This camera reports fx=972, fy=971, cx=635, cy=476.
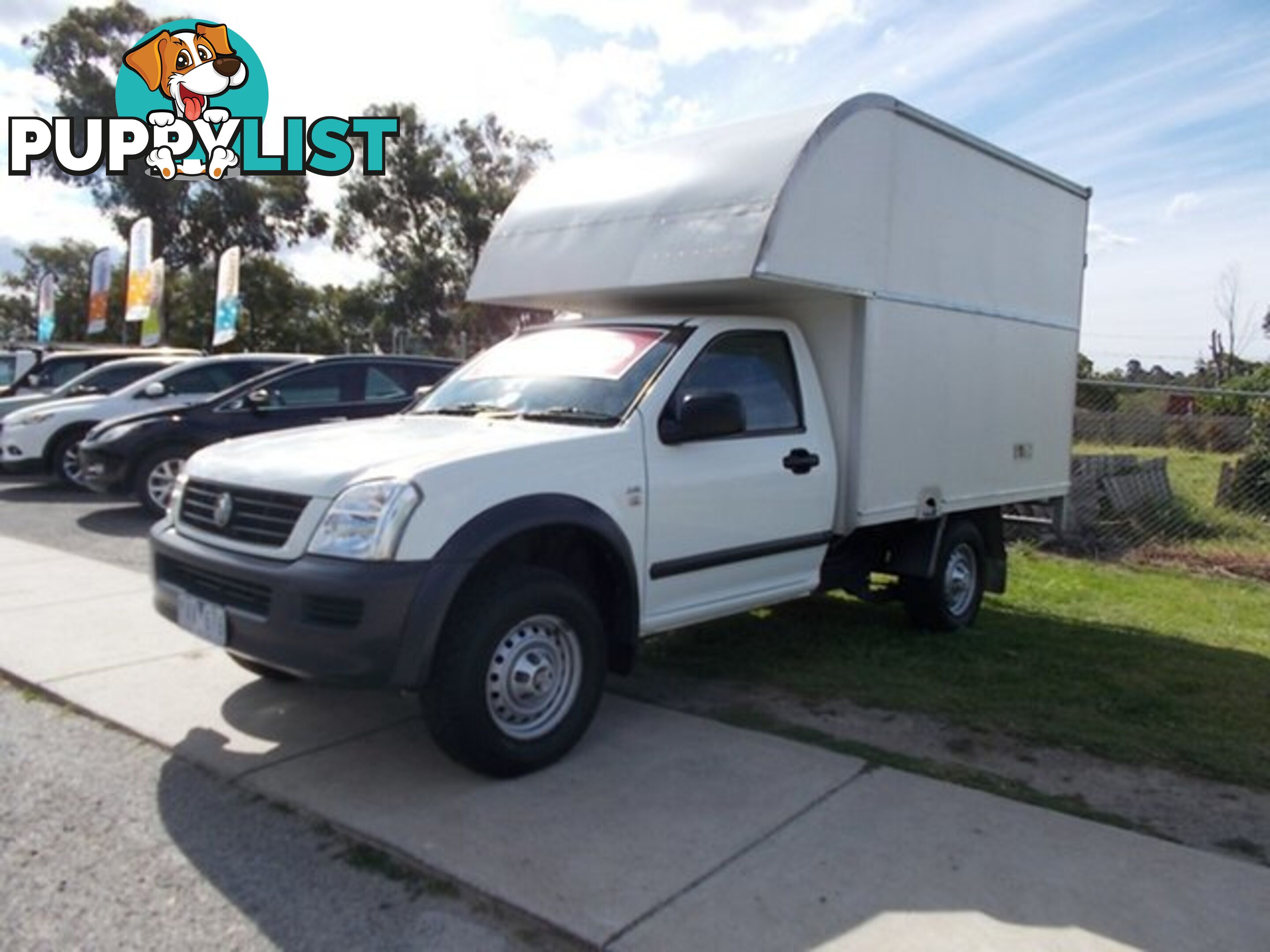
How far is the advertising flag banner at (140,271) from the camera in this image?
2445cm

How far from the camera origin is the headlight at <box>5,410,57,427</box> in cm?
1178

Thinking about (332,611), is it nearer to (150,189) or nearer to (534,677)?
(534,677)

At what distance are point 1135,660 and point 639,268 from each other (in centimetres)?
380

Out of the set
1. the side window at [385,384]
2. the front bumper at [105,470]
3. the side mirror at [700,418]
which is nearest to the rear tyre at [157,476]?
the front bumper at [105,470]

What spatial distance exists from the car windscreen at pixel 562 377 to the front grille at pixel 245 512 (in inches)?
48.0

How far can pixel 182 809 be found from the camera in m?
3.63

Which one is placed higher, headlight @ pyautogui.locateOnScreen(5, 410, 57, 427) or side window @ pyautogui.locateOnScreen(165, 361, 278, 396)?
side window @ pyautogui.locateOnScreen(165, 361, 278, 396)

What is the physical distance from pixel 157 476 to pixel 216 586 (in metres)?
6.79

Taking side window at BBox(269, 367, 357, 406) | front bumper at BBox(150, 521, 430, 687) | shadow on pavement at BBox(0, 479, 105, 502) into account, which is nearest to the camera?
front bumper at BBox(150, 521, 430, 687)

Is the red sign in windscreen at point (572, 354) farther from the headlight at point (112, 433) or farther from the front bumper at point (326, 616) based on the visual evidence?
the headlight at point (112, 433)

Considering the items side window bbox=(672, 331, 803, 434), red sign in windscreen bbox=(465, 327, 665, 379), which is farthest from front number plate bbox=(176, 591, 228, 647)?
side window bbox=(672, 331, 803, 434)

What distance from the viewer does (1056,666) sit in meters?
5.68

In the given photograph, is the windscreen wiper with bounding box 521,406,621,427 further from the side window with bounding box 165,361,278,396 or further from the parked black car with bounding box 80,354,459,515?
the side window with bounding box 165,361,278,396

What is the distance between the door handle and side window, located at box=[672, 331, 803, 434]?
0.48 ft
